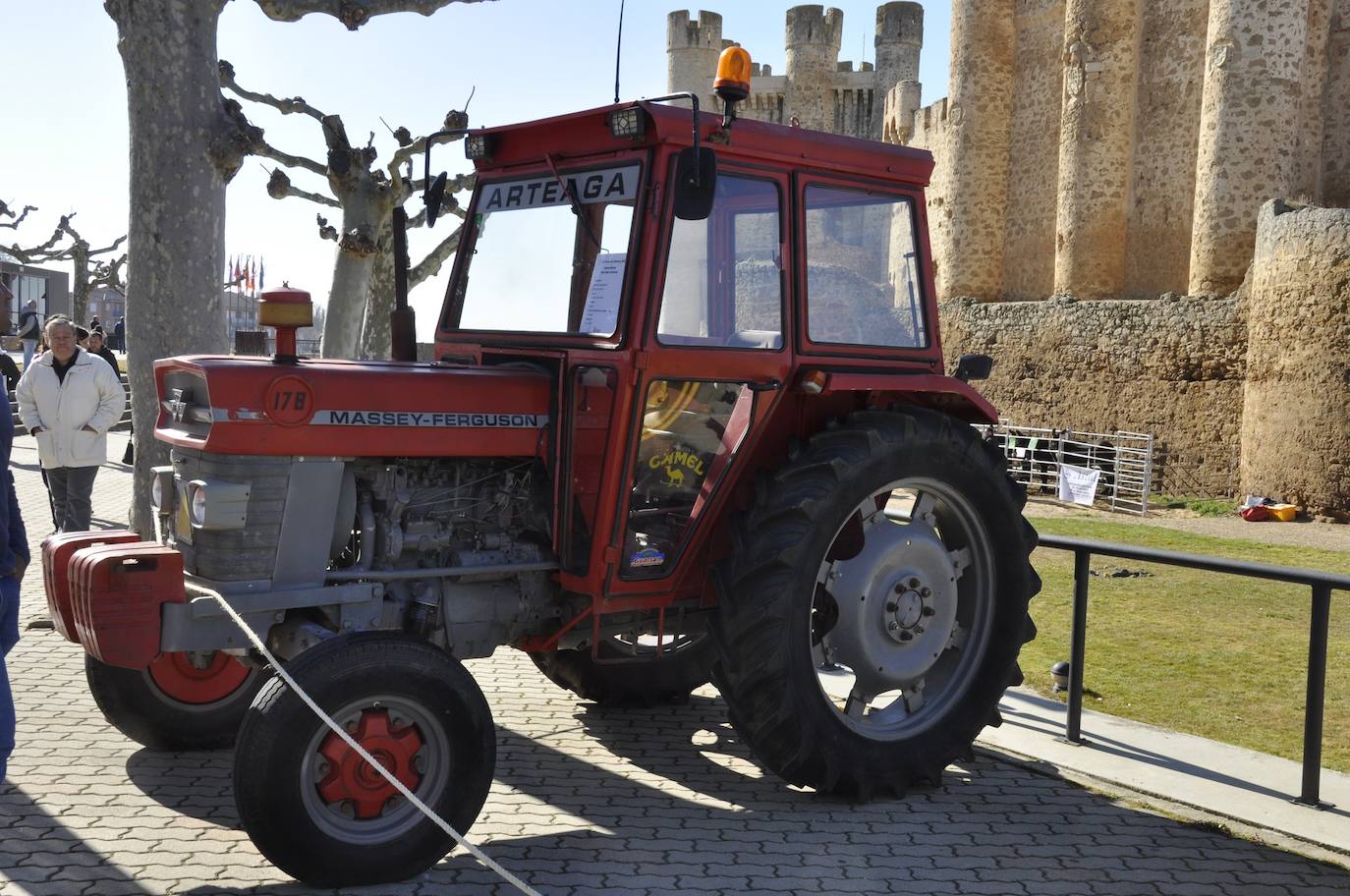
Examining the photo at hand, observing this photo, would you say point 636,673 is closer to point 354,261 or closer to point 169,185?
point 169,185

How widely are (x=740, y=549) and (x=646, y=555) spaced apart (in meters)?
0.37

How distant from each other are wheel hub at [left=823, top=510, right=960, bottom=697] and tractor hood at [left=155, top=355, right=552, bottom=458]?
4.56ft

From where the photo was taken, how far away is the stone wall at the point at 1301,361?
18744 millimetres

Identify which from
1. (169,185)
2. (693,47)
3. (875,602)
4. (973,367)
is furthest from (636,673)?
(693,47)

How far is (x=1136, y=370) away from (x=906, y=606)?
1932cm

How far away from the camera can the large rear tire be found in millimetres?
4758

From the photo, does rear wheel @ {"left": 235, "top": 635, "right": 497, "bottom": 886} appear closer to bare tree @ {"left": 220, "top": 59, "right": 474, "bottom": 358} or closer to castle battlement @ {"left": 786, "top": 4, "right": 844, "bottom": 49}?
bare tree @ {"left": 220, "top": 59, "right": 474, "bottom": 358}

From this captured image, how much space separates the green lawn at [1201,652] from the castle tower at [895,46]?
32.9 m

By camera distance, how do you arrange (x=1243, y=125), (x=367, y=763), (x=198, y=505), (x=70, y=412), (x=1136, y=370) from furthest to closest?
1. (x=1136, y=370)
2. (x=1243, y=125)
3. (x=70, y=412)
4. (x=198, y=505)
5. (x=367, y=763)

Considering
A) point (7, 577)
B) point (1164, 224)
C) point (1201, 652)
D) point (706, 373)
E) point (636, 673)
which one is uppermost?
point (1164, 224)

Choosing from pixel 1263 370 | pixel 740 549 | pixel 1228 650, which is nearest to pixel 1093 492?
pixel 1263 370

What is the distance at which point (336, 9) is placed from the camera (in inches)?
402

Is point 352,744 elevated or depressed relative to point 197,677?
elevated

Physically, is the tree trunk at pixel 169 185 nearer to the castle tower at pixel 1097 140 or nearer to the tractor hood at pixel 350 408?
the tractor hood at pixel 350 408
